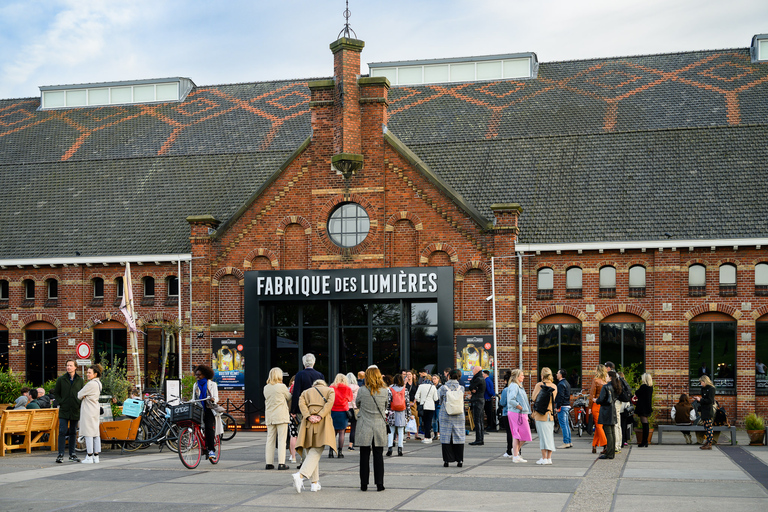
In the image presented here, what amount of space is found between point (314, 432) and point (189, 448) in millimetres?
3748

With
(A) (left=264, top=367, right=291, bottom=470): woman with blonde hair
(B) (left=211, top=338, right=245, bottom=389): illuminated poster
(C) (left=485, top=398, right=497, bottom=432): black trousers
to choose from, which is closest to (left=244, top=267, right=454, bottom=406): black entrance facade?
(B) (left=211, top=338, right=245, bottom=389): illuminated poster

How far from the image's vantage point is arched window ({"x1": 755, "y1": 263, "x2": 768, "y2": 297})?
25.6 metres

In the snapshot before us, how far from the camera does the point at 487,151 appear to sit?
3116 centimetres

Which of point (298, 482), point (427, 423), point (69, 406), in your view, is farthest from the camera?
point (427, 423)

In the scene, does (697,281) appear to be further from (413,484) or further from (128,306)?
(128,306)

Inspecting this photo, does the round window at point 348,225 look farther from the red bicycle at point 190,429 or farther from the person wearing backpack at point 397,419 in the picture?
the red bicycle at point 190,429

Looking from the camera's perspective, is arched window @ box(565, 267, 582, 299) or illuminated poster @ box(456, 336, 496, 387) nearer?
illuminated poster @ box(456, 336, 496, 387)

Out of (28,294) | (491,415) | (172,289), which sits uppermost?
(172,289)

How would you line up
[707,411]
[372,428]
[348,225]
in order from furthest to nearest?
[348,225], [707,411], [372,428]

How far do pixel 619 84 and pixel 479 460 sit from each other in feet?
78.8

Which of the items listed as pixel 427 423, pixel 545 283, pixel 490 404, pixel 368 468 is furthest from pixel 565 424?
pixel 368 468

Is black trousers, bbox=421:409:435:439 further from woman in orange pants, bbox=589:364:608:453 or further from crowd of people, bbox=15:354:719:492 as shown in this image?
woman in orange pants, bbox=589:364:608:453

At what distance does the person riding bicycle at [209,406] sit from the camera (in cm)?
1627

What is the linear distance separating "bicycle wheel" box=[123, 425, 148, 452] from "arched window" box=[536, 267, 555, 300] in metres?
12.5
